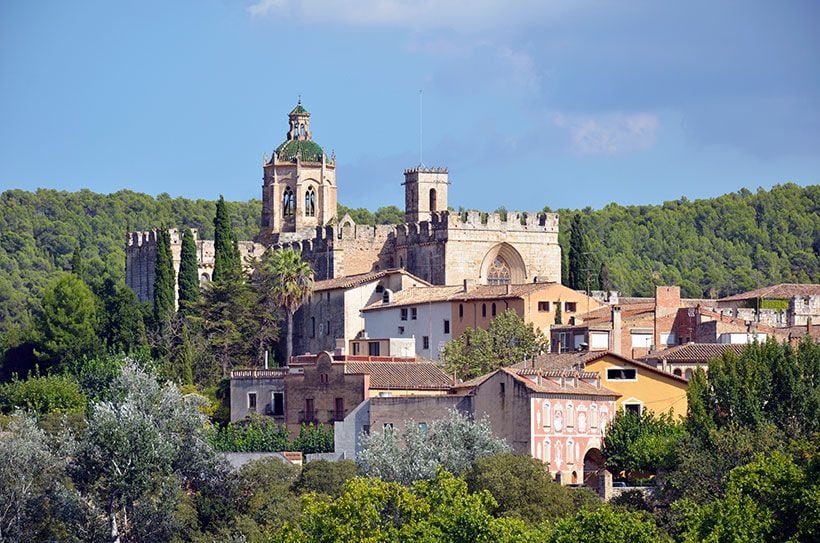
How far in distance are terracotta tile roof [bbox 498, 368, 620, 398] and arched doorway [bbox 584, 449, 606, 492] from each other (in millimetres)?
1742

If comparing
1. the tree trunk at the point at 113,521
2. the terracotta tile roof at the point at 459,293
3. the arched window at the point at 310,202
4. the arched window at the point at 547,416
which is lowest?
the tree trunk at the point at 113,521

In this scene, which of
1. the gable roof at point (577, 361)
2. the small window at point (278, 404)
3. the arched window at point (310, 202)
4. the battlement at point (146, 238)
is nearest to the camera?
the gable roof at point (577, 361)

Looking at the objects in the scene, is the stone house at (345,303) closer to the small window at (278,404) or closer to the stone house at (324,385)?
the stone house at (324,385)

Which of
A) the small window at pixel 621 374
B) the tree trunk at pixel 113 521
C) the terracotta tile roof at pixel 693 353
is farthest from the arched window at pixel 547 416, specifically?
the tree trunk at pixel 113 521

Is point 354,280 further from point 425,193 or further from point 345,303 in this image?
point 425,193

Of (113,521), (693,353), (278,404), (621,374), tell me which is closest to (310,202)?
(278,404)

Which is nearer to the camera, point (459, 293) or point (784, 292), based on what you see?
point (459, 293)

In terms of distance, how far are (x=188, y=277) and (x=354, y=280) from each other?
8122 millimetres

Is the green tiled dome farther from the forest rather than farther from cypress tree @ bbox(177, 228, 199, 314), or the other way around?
the forest

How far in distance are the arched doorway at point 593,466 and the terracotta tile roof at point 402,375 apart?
5.34 metres

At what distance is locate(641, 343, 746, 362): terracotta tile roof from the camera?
3007 inches

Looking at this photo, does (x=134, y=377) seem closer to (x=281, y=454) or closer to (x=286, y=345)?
(x=281, y=454)

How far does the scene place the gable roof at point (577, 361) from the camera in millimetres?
72875

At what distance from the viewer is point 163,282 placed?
93.6 m
